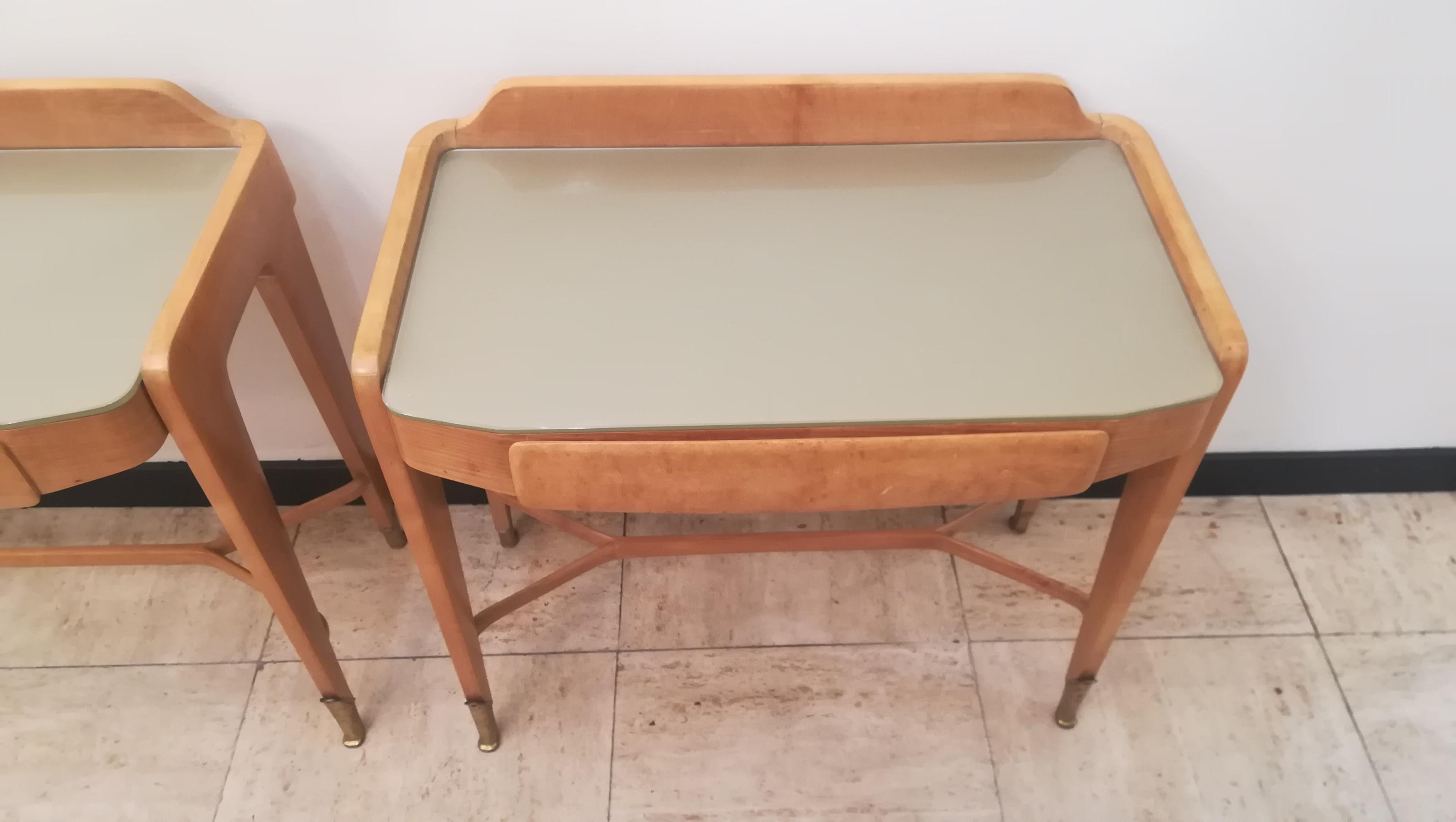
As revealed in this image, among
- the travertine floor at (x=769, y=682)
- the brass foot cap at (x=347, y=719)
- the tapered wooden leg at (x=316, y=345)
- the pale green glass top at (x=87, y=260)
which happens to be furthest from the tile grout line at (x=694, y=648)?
the pale green glass top at (x=87, y=260)

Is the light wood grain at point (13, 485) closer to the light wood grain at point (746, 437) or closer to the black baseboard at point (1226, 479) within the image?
the light wood grain at point (746, 437)

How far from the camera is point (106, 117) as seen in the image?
94 cm

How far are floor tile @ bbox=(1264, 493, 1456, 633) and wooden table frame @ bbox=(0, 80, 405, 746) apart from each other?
4.54 feet

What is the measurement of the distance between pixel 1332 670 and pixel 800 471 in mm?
1005

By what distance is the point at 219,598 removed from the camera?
1.37m

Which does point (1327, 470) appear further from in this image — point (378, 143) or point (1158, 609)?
point (378, 143)

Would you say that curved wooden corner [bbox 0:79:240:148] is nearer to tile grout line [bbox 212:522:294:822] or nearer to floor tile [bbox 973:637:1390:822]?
tile grout line [bbox 212:522:294:822]

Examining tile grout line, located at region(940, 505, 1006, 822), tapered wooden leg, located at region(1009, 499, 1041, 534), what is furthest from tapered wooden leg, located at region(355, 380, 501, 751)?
tapered wooden leg, located at region(1009, 499, 1041, 534)

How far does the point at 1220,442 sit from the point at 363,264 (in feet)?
4.18

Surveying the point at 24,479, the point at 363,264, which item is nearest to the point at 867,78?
the point at 363,264

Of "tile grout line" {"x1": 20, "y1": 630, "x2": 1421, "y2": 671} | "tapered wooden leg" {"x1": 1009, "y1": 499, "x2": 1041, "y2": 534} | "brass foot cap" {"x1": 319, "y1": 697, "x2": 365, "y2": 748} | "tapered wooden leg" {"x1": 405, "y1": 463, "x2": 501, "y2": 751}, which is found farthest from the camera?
"tapered wooden leg" {"x1": 1009, "y1": 499, "x2": 1041, "y2": 534}

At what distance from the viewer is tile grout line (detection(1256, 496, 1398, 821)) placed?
→ 1172 millimetres

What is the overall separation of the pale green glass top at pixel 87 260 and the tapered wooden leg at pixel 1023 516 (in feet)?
3.73

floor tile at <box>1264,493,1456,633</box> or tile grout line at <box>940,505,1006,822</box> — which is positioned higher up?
floor tile at <box>1264,493,1456,633</box>
